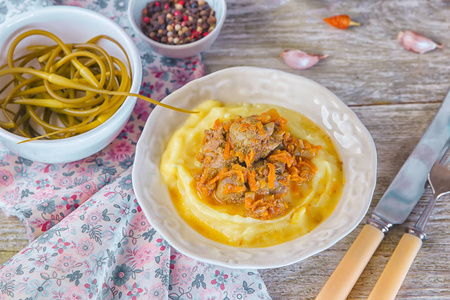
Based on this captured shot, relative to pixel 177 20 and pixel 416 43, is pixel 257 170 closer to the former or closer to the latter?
pixel 177 20

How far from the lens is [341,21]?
4395 millimetres

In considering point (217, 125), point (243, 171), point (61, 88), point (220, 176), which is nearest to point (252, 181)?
point (243, 171)

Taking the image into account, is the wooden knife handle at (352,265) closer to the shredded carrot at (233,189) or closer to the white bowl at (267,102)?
the white bowl at (267,102)

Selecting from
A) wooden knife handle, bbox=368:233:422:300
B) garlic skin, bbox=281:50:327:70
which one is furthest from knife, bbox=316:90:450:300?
garlic skin, bbox=281:50:327:70

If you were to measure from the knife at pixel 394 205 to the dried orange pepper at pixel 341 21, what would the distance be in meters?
1.15

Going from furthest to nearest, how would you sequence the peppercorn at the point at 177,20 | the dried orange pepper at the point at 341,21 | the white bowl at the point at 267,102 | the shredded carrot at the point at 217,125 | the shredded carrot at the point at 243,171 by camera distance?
the dried orange pepper at the point at 341,21, the peppercorn at the point at 177,20, the shredded carrot at the point at 217,125, the shredded carrot at the point at 243,171, the white bowl at the point at 267,102

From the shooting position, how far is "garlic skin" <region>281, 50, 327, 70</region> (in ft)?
13.8

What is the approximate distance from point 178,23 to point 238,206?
75.1 inches

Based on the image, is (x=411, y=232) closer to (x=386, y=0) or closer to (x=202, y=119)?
(x=202, y=119)

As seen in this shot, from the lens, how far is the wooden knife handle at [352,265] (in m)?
3.09

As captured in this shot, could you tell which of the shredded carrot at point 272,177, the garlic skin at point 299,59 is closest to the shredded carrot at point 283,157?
the shredded carrot at point 272,177

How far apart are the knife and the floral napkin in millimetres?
566

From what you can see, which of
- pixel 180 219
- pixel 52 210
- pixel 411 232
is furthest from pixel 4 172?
pixel 411 232

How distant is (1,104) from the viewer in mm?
3555
